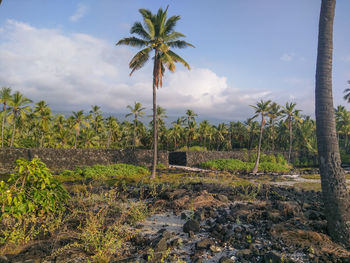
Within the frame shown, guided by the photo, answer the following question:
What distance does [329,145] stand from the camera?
483 centimetres

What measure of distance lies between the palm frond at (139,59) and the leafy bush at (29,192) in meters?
12.9

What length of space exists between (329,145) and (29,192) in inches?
253

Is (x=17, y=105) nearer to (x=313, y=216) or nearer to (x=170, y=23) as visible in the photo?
(x=170, y=23)

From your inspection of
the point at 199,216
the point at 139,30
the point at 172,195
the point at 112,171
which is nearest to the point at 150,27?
the point at 139,30

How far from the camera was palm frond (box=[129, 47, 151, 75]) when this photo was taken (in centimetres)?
1645

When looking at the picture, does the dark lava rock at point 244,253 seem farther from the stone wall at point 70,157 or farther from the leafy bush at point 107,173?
the stone wall at point 70,157

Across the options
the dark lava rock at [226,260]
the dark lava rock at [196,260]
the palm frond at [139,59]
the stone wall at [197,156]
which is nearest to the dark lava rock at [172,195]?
the dark lava rock at [196,260]

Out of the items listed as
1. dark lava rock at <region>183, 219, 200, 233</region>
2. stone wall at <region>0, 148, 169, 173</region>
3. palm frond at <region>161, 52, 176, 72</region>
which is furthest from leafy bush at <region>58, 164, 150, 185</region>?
dark lava rock at <region>183, 219, 200, 233</region>

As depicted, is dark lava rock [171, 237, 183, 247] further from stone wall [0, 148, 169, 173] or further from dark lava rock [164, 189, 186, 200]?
stone wall [0, 148, 169, 173]

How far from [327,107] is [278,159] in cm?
3205

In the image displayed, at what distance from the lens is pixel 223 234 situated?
4.92 metres

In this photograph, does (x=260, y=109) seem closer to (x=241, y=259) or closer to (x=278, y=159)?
(x=278, y=159)

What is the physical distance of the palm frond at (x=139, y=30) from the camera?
16.4 m

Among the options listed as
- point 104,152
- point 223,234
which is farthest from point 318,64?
point 104,152
